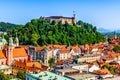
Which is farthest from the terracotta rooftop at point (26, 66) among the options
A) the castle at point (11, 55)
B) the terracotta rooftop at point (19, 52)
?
the terracotta rooftop at point (19, 52)

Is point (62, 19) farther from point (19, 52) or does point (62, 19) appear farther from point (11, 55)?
point (11, 55)

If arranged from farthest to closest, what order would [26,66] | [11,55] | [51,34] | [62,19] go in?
[62,19] < [51,34] < [11,55] < [26,66]

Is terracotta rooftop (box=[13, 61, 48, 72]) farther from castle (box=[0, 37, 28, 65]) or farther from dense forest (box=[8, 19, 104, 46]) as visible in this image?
dense forest (box=[8, 19, 104, 46])

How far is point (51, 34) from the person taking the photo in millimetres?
79375

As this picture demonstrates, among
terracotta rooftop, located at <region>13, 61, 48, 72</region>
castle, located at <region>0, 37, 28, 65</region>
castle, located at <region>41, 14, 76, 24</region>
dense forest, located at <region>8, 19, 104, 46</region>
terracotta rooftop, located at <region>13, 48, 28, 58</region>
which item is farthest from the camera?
castle, located at <region>41, 14, 76, 24</region>

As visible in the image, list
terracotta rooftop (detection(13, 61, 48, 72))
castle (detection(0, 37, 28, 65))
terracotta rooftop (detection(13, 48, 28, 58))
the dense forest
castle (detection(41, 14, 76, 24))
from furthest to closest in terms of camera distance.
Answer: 1. castle (detection(41, 14, 76, 24))
2. the dense forest
3. terracotta rooftop (detection(13, 48, 28, 58))
4. castle (detection(0, 37, 28, 65))
5. terracotta rooftop (detection(13, 61, 48, 72))

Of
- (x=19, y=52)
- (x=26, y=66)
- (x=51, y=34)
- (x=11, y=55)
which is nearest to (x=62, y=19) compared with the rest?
(x=51, y=34)

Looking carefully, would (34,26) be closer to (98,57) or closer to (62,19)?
(62,19)

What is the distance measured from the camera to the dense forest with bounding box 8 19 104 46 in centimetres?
7462

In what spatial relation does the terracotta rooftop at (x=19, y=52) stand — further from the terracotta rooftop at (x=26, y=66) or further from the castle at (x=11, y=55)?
the terracotta rooftop at (x=26, y=66)

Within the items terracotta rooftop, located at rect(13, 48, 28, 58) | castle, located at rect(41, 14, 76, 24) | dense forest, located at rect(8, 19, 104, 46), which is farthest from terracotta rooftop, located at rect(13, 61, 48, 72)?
castle, located at rect(41, 14, 76, 24)

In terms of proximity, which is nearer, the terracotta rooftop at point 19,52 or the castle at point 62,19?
the terracotta rooftop at point 19,52

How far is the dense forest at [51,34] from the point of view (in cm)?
7462

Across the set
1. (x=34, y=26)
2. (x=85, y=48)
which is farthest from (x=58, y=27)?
(x=85, y=48)
